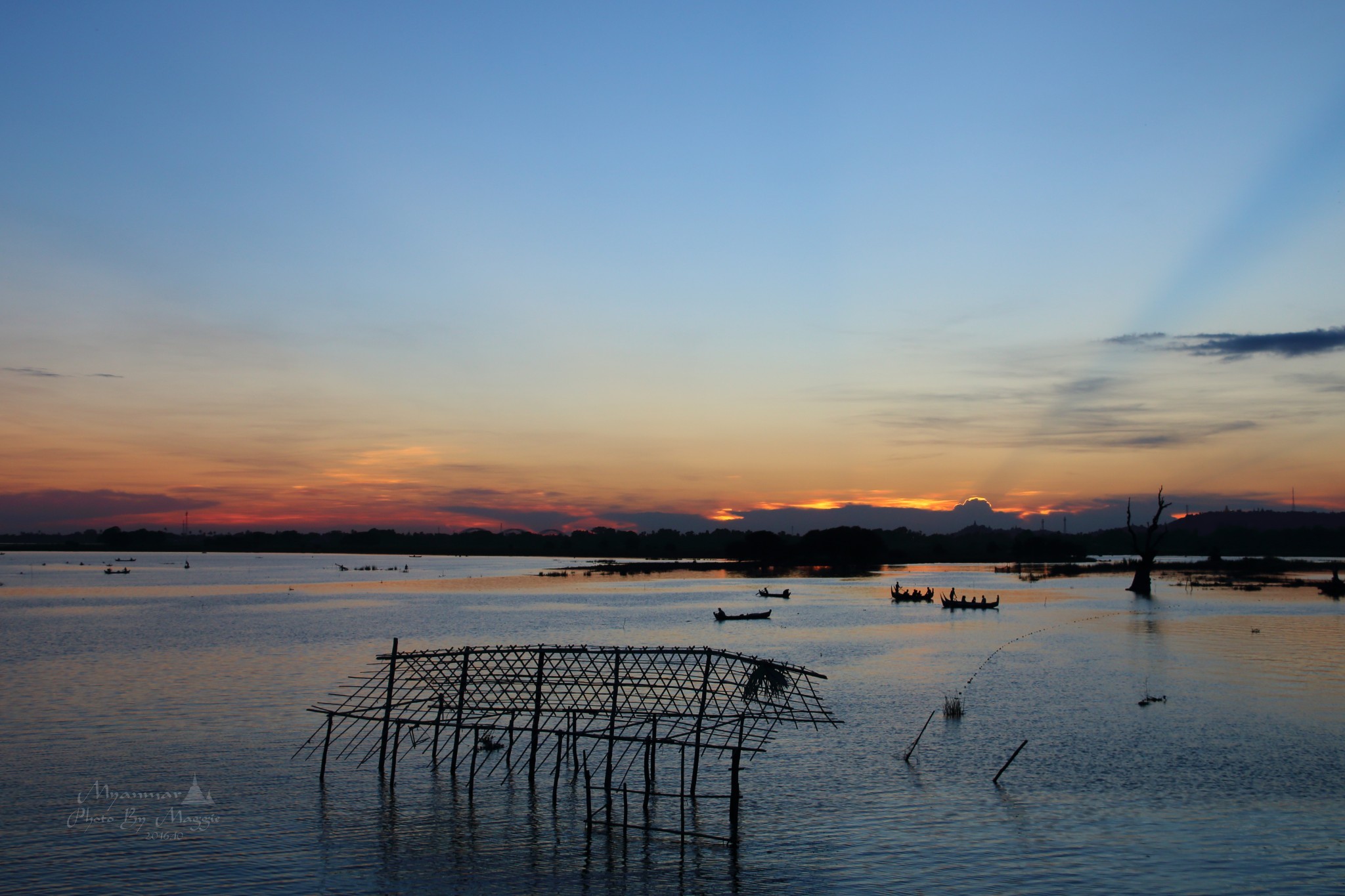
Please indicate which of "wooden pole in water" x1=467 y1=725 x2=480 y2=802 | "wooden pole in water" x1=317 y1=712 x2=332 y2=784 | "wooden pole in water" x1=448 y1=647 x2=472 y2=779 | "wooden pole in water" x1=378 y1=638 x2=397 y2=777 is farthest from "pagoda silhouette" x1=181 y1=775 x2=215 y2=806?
"wooden pole in water" x1=467 y1=725 x2=480 y2=802

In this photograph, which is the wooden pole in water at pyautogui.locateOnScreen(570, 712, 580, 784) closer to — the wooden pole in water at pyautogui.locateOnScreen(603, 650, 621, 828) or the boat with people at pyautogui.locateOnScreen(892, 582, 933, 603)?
the wooden pole in water at pyautogui.locateOnScreen(603, 650, 621, 828)

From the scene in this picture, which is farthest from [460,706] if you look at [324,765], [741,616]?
[741,616]

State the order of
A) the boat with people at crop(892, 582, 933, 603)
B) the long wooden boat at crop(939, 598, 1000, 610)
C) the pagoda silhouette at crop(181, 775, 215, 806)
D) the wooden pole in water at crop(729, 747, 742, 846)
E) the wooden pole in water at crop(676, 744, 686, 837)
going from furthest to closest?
the boat with people at crop(892, 582, 933, 603)
the long wooden boat at crop(939, 598, 1000, 610)
the pagoda silhouette at crop(181, 775, 215, 806)
the wooden pole in water at crop(676, 744, 686, 837)
the wooden pole in water at crop(729, 747, 742, 846)

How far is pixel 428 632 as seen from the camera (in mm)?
58906

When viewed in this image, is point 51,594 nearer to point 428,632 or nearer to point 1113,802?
point 428,632

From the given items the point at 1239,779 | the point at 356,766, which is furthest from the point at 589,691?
the point at 1239,779

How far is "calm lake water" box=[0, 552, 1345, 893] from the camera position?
16719mm

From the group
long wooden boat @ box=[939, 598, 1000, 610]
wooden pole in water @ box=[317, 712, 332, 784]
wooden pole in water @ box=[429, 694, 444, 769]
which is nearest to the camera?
wooden pole in water @ box=[317, 712, 332, 784]

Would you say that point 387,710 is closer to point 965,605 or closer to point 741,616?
point 741,616

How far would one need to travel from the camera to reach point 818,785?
22234mm

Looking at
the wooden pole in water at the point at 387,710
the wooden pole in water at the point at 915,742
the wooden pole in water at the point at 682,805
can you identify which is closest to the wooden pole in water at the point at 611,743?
the wooden pole in water at the point at 682,805

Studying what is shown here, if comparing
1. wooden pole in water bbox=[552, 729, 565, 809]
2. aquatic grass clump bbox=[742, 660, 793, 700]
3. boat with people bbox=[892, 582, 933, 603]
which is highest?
aquatic grass clump bbox=[742, 660, 793, 700]

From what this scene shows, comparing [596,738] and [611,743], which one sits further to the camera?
[596,738]

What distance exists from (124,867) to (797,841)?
40.9 feet
